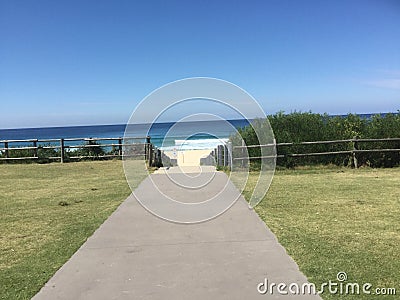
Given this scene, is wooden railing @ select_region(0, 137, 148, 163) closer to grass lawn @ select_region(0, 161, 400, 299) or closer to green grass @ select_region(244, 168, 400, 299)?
grass lawn @ select_region(0, 161, 400, 299)

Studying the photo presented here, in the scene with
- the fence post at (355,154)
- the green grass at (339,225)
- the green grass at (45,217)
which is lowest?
the green grass at (45,217)

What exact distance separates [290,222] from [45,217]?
4142 mm

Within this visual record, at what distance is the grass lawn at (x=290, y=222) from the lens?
13.8 feet

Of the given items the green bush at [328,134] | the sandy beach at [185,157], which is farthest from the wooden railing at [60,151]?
the green bush at [328,134]

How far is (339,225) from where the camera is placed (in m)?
6.04

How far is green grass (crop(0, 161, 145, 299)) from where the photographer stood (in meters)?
4.33

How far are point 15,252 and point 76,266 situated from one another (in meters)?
1.20

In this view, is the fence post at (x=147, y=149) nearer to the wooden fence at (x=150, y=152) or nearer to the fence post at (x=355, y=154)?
the wooden fence at (x=150, y=152)

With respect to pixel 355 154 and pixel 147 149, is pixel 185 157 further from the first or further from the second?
pixel 355 154

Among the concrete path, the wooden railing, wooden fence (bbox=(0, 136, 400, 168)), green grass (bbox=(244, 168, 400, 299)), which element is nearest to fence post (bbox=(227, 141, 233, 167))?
wooden fence (bbox=(0, 136, 400, 168))

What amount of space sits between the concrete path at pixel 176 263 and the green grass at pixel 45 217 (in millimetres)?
221

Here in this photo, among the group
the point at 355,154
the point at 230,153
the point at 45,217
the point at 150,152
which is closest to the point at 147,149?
the point at 150,152

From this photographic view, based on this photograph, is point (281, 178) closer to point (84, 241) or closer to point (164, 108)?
point (164, 108)

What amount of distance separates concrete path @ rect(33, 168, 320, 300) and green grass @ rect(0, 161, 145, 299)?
221 mm
